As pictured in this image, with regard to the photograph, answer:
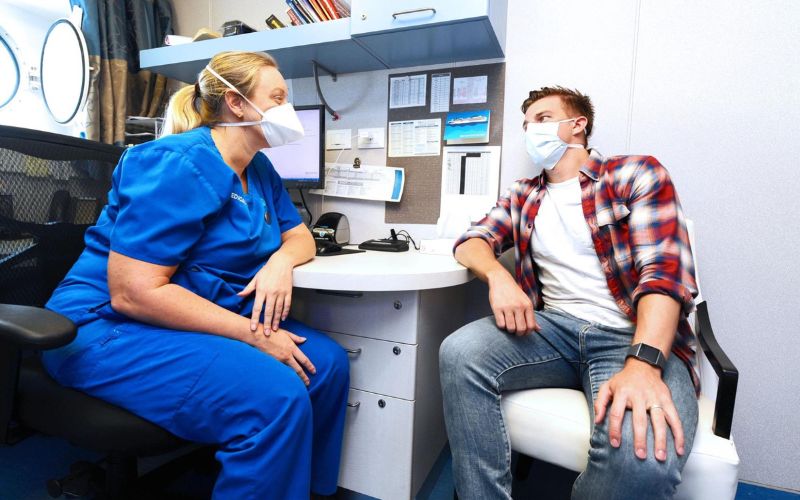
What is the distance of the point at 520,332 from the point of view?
2.97ft

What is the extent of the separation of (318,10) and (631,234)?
1168mm

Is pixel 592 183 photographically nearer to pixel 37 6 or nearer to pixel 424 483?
pixel 424 483

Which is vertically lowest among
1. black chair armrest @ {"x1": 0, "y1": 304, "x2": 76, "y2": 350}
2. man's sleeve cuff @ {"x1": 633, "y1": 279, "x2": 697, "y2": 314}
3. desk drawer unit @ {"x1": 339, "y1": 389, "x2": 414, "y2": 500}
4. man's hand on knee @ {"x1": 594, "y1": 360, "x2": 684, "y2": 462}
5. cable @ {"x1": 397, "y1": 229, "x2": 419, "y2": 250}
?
desk drawer unit @ {"x1": 339, "y1": 389, "x2": 414, "y2": 500}

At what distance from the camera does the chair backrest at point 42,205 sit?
830 millimetres

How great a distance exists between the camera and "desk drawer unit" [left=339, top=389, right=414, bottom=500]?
0.99 meters

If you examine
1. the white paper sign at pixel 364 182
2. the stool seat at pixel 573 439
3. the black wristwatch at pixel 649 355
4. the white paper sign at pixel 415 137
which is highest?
the white paper sign at pixel 415 137

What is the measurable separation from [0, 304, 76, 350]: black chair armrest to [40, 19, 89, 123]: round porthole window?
4.97ft

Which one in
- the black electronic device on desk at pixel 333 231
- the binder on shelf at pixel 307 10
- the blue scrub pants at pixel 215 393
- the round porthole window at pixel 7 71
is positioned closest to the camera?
the blue scrub pants at pixel 215 393

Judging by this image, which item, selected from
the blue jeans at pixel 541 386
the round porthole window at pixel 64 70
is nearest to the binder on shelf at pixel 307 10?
the round porthole window at pixel 64 70

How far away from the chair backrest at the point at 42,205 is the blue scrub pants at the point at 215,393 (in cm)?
20

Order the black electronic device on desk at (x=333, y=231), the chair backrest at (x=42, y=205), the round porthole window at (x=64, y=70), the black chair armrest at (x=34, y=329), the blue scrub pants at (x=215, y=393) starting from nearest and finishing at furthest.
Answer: the black chair armrest at (x=34, y=329) < the blue scrub pants at (x=215, y=393) < the chair backrest at (x=42, y=205) < the black electronic device on desk at (x=333, y=231) < the round porthole window at (x=64, y=70)

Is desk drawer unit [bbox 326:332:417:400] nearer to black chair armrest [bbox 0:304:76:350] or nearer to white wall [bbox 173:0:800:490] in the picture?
black chair armrest [bbox 0:304:76:350]

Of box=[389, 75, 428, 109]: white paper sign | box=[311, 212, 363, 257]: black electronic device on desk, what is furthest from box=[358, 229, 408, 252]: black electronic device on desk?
box=[389, 75, 428, 109]: white paper sign

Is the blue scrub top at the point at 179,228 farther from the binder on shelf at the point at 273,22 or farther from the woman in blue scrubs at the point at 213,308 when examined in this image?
the binder on shelf at the point at 273,22
